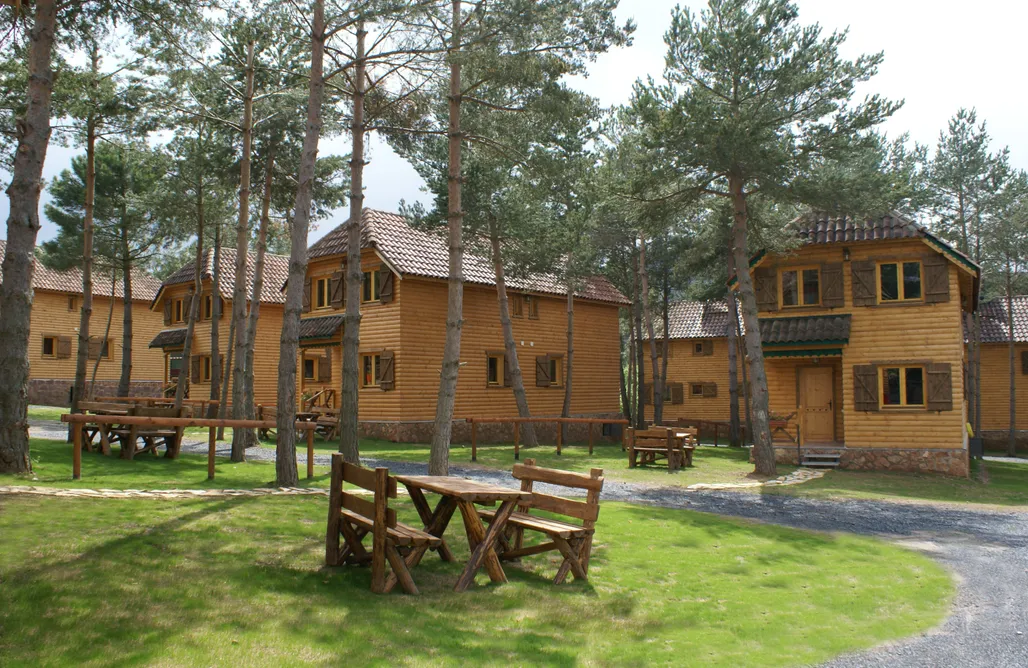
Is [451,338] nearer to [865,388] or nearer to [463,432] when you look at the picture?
[865,388]

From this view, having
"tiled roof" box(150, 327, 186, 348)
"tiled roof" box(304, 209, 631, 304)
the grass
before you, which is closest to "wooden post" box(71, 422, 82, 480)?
the grass

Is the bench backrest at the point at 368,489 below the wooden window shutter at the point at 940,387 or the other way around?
below

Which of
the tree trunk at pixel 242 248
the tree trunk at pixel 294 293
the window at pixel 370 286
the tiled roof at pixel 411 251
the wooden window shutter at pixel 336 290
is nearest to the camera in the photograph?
the tree trunk at pixel 294 293

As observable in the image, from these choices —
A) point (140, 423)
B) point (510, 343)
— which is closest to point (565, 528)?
point (140, 423)

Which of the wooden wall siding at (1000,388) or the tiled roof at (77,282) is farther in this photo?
the tiled roof at (77,282)

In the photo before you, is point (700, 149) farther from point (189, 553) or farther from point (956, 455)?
point (189, 553)

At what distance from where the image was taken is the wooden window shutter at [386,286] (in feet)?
85.1

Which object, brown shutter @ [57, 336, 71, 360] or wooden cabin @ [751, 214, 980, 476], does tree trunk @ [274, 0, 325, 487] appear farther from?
brown shutter @ [57, 336, 71, 360]

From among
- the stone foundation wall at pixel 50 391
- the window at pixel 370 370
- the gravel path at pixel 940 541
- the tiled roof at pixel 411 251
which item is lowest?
the gravel path at pixel 940 541

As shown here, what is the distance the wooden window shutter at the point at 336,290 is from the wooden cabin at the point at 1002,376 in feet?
89.9

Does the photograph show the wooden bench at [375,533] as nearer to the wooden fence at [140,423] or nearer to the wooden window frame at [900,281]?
the wooden fence at [140,423]

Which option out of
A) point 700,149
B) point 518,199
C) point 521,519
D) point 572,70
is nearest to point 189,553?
point 521,519

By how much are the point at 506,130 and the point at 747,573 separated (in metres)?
9.81

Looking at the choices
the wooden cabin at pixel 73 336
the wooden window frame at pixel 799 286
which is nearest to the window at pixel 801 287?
the wooden window frame at pixel 799 286
